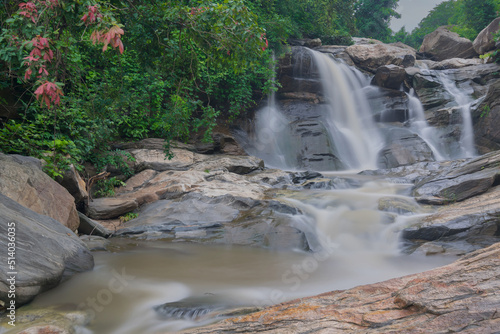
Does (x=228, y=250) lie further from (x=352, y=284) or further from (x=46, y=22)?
(x=46, y=22)

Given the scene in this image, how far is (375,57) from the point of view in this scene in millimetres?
19875

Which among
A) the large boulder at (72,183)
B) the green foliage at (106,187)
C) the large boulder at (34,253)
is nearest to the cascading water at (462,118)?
the green foliage at (106,187)

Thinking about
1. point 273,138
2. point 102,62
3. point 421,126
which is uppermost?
point 421,126

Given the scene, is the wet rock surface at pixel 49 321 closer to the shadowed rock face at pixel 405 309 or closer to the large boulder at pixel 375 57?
the shadowed rock face at pixel 405 309

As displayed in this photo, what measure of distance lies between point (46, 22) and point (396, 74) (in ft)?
55.5

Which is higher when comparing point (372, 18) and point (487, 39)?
point (372, 18)

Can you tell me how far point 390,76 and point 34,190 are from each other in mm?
16576

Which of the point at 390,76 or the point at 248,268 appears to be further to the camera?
the point at 390,76

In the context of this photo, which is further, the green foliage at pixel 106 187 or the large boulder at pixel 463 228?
the green foliage at pixel 106 187

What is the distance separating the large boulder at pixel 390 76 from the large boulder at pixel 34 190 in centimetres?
1584

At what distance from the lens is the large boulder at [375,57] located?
1986 centimetres

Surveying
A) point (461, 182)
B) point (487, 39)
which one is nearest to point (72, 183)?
point (461, 182)

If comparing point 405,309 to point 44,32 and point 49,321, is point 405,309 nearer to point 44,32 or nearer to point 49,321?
point 49,321

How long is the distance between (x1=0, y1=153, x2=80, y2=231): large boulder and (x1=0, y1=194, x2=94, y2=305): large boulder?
0.78 meters
